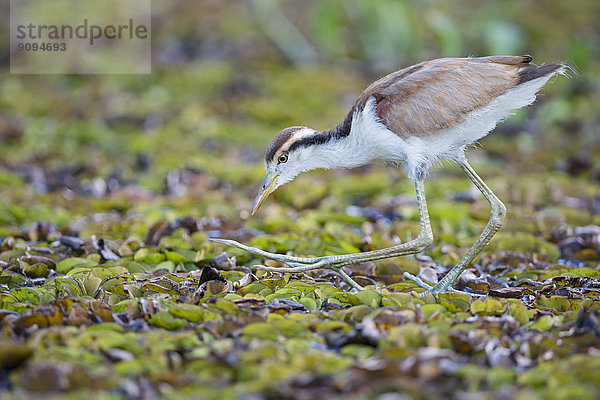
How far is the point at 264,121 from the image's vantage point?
11.1 metres

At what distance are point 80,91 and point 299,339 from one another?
9.75 meters

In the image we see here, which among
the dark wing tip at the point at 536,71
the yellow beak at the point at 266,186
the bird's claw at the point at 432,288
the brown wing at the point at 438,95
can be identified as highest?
the dark wing tip at the point at 536,71

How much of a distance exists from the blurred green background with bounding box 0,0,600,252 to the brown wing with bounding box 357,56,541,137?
4.97ft

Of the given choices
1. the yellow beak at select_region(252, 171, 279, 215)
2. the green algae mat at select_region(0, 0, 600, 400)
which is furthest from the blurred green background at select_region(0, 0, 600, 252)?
the yellow beak at select_region(252, 171, 279, 215)

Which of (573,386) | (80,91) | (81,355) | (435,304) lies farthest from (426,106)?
(80,91)

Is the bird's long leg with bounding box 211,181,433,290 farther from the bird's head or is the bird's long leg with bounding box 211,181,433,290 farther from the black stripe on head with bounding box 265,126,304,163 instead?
the black stripe on head with bounding box 265,126,304,163

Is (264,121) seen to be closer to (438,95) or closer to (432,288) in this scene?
(438,95)

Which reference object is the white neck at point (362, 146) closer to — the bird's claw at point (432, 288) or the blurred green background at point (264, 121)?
the bird's claw at point (432, 288)

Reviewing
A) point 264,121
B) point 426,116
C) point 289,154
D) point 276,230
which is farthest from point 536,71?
point 264,121

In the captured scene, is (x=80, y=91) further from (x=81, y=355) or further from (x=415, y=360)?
(x=415, y=360)

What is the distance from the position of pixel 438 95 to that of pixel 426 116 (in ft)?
0.63

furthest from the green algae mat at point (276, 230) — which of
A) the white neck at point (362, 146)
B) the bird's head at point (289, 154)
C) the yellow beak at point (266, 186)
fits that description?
the white neck at point (362, 146)

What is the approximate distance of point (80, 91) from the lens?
1245 cm

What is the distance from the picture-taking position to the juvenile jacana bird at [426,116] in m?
5.15
